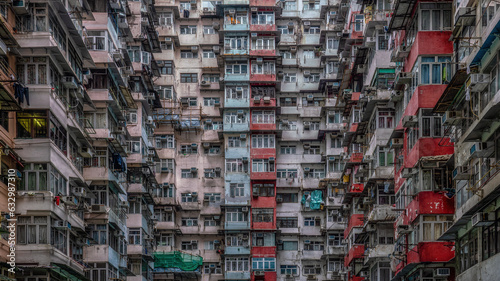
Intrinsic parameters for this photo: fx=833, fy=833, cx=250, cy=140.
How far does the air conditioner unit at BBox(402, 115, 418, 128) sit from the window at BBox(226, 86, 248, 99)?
1237 inches

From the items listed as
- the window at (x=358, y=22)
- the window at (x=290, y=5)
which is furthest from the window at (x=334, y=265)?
the window at (x=290, y=5)

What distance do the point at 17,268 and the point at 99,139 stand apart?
48.1 feet

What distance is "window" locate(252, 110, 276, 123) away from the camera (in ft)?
225

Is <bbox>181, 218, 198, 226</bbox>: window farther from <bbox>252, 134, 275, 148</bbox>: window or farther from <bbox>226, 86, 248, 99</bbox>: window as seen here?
<bbox>226, 86, 248, 99</bbox>: window

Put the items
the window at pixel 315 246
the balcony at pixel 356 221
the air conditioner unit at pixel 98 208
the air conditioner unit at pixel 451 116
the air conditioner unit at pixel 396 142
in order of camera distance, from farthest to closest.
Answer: the window at pixel 315 246 → the balcony at pixel 356 221 → the air conditioner unit at pixel 98 208 → the air conditioner unit at pixel 396 142 → the air conditioner unit at pixel 451 116

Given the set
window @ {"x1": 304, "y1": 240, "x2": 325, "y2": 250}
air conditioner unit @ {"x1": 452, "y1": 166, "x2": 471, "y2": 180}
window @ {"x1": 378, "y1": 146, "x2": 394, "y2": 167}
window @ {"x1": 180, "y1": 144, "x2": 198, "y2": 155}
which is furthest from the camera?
window @ {"x1": 180, "y1": 144, "x2": 198, "y2": 155}

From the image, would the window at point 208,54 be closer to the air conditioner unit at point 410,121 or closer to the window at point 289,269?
the window at point 289,269

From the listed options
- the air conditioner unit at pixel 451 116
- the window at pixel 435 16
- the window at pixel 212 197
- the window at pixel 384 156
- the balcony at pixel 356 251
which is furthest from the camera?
the window at pixel 212 197

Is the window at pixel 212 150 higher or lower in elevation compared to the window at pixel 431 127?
higher

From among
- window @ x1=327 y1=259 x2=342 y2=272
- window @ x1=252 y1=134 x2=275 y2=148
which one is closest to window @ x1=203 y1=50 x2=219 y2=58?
window @ x1=252 y1=134 x2=275 y2=148

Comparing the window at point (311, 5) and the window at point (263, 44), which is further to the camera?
the window at point (311, 5)

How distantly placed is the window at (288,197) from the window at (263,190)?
79.2 inches

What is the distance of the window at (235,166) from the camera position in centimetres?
6806

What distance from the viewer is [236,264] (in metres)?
66.2
